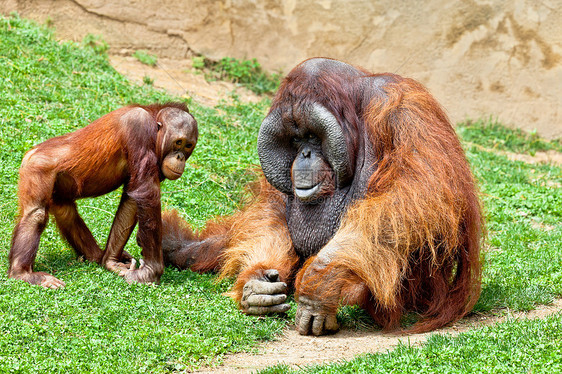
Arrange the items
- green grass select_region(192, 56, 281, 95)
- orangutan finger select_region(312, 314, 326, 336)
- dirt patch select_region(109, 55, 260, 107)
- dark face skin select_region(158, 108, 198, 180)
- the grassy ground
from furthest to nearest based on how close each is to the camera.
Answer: green grass select_region(192, 56, 281, 95) → dirt patch select_region(109, 55, 260, 107) → dark face skin select_region(158, 108, 198, 180) → orangutan finger select_region(312, 314, 326, 336) → the grassy ground

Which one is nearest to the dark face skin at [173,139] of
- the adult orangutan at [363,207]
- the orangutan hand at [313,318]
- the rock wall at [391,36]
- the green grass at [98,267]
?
Answer: the adult orangutan at [363,207]

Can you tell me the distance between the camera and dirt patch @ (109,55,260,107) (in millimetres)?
7668

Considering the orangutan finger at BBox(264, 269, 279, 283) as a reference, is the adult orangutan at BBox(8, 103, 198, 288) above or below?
above

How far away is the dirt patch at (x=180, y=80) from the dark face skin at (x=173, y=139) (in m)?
3.40

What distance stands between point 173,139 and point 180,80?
4.25 metres

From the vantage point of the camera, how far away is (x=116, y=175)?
4082 mm

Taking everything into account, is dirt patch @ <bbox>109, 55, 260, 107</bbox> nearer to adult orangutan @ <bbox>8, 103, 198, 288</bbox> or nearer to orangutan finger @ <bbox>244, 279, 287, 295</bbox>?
adult orangutan @ <bbox>8, 103, 198, 288</bbox>

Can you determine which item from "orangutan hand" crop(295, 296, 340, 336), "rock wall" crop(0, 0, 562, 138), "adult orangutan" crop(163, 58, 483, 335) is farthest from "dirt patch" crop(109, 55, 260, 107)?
"orangutan hand" crop(295, 296, 340, 336)

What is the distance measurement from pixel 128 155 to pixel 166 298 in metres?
0.82

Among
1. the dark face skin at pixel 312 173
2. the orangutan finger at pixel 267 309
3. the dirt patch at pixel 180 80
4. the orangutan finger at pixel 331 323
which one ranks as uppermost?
the dark face skin at pixel 312 173

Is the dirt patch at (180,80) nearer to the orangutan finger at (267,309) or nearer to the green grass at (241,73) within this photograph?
the green grass at (241,73)

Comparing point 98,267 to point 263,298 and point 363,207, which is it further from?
point 363,207

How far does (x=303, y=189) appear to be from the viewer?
3.82 m

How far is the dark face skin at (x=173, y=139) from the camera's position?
4.02 metres
